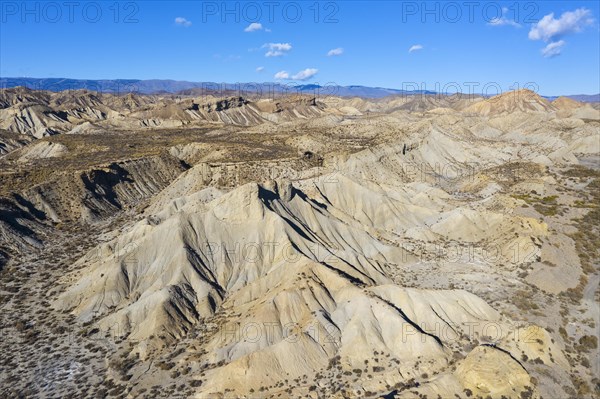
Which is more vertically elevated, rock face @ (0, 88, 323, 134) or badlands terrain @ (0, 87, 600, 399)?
rock face @ (0, 88, 323, 134)

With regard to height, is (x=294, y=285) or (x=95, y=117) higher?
(x=95, y=117)

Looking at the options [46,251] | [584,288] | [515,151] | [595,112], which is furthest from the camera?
[595,112]

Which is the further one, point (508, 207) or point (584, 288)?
point (508, 207)

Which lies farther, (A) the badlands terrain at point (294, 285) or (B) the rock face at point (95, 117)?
(B) the rock face at point (95, 117)

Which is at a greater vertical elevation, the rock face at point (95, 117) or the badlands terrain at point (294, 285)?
the rock face at point (95, 117)

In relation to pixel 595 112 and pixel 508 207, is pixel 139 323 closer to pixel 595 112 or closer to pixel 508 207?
pixel 508 207

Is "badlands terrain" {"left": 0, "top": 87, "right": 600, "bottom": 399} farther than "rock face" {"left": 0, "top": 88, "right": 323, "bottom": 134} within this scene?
No

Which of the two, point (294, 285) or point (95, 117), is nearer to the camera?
point (294, 285)

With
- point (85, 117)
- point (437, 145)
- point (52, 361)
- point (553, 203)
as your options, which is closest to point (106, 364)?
point (52, 361)
